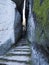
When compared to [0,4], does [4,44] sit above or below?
below

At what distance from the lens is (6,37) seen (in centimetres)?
482

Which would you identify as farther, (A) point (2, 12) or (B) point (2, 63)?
(A) point (2, 12)

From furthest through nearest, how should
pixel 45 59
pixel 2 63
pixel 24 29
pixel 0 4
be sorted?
pixel 24 29
pixel 0 4
pixel 2 63
pixel 45 59

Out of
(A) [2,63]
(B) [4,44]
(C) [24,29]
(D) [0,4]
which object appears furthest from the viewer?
(C) [24,29]

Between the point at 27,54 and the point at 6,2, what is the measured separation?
1.58 m

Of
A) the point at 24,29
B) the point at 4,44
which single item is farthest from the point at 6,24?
the point at 24,29

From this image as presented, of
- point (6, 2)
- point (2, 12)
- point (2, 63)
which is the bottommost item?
point (2, 63)

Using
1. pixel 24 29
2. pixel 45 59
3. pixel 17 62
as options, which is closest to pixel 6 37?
pixel 17 62

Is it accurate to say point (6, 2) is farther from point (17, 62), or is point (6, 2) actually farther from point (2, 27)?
point (17, 62)

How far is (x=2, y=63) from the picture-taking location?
368cm

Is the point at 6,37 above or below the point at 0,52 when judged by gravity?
above

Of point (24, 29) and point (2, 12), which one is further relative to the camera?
point (24, 29)

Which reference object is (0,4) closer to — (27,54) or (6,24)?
(6,24)

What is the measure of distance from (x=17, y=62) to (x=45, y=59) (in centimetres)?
200
